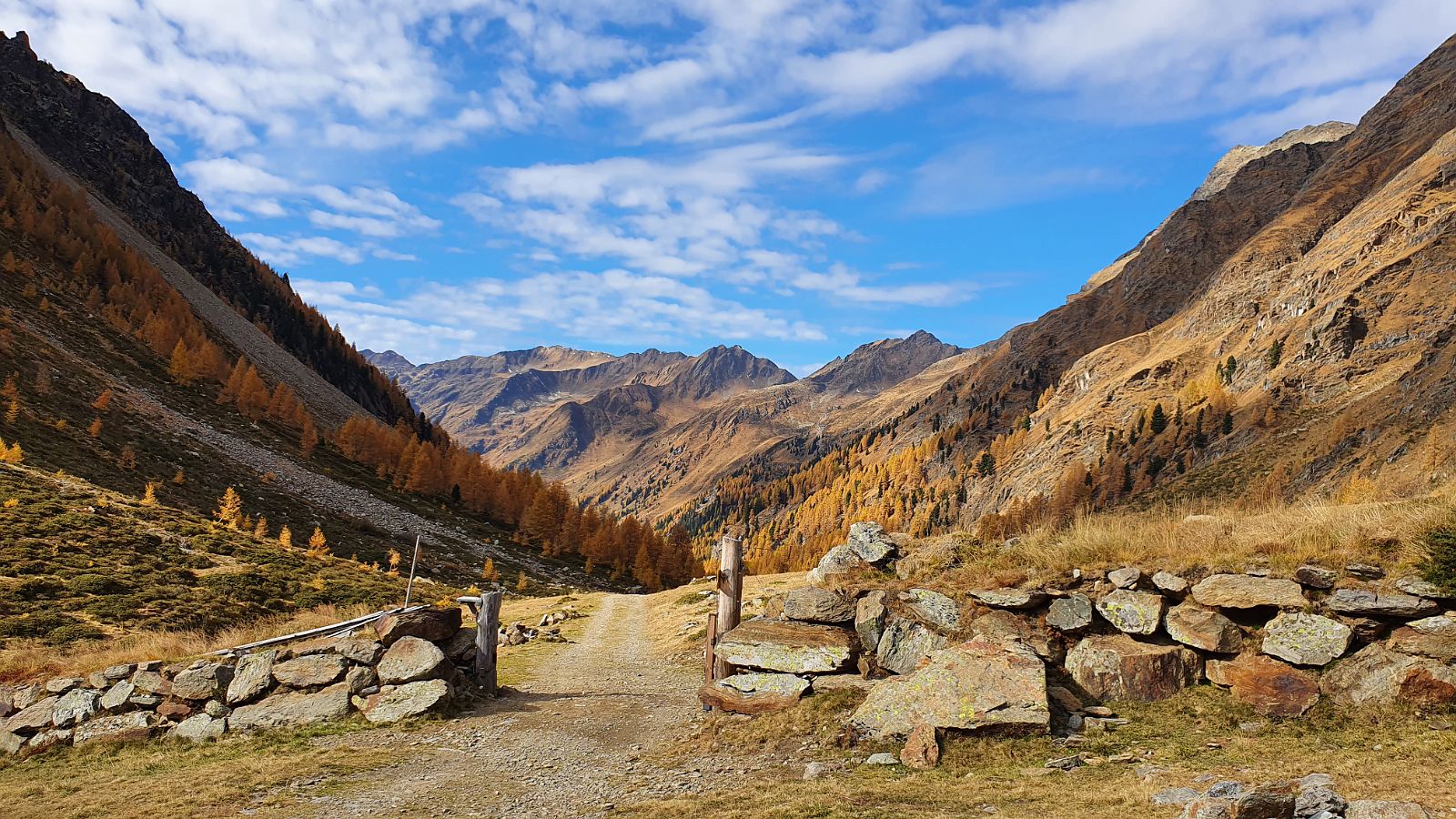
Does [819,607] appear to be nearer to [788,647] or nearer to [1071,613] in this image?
→ [788,647]

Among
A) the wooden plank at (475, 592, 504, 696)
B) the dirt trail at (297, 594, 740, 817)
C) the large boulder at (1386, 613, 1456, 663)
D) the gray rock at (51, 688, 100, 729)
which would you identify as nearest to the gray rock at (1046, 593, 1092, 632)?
the large boulder at (1386, 613, 1456, 663)

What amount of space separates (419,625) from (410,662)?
1177 millimetres

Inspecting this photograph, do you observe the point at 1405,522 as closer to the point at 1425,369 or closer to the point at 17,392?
the point at 17,392

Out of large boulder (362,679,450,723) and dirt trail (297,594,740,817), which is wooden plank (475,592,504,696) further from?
large boulder (362,679,450,723)

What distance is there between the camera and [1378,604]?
12664 mm

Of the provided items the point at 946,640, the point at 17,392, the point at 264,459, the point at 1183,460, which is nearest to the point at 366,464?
the point at 264,459

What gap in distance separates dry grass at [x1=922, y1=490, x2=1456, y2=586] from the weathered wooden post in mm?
5624

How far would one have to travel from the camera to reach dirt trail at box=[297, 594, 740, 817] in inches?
500

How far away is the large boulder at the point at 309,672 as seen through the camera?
19.2 meters

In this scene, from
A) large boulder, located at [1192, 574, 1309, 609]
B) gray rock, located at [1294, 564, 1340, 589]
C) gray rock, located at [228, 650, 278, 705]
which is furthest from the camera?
gray rock, located at [228, 650, 278, 705]

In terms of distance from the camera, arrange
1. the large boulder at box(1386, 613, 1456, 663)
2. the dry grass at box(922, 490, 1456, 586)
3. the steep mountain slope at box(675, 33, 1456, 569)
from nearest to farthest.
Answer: the large boulder at box(1386, 613, 1456, 663)
the dry grass at box(922, 490, 1456, 586)
the steep mountain slope at box(675, 33, 1456, 569)

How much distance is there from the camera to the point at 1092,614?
15492 millimetres

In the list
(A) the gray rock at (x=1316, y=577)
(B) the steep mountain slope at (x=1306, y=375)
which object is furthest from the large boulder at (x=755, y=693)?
(B) the steep mountain slope at (x=1306, y=375)

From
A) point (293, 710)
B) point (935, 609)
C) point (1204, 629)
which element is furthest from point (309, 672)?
point (1204, 629)
